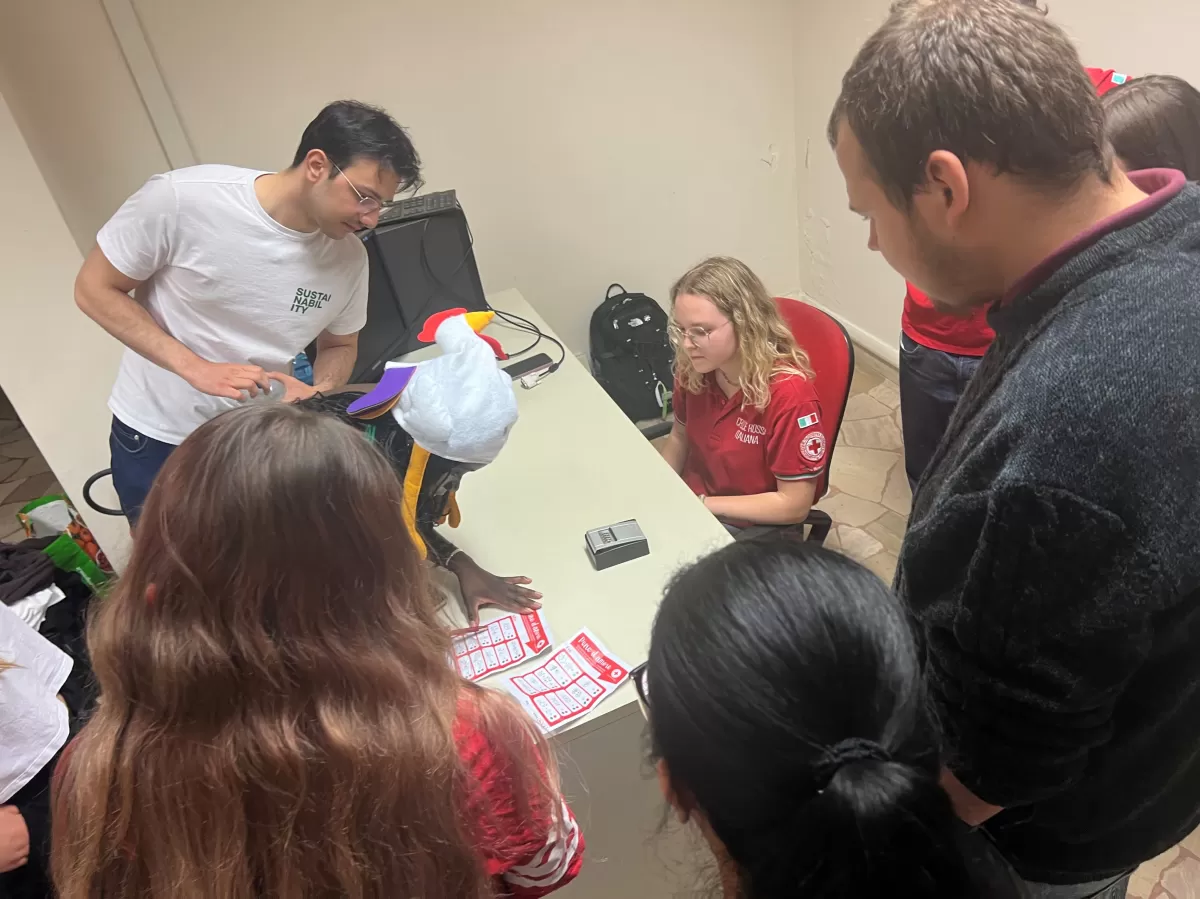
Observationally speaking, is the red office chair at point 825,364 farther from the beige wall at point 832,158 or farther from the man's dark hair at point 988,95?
the beige wall at point 832,158

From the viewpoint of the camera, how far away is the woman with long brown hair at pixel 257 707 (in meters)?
0.69

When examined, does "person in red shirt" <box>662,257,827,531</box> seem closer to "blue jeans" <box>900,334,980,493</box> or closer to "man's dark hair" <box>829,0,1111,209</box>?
"blue jeans" <box>900,334,980,493</box>

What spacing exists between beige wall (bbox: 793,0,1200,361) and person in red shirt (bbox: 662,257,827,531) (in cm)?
123

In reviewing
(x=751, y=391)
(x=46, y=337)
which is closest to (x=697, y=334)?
(x=751, y=391)

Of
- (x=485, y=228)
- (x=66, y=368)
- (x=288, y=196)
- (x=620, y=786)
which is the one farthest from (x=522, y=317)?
(x=620, y=786)

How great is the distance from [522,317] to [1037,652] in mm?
1960

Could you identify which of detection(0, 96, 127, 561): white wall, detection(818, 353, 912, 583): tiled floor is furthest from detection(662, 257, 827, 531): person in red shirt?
detection(0, 96, 127, 561): white wall

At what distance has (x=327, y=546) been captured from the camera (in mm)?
720

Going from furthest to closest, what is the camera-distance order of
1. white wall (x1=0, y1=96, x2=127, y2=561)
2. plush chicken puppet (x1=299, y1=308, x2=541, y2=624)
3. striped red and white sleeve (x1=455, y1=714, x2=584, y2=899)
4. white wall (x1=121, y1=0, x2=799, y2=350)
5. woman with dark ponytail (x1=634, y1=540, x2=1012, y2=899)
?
white wall (x1=121, y1=0, x2=799, y2=350)
white wall (x1=0, y1=96, x2=127, y2=561)
plush chicken puppet (x1=299, y1=308, x2=541, y2=624)
striped red and white sleeve (x1=455, y1=714, x2=584, y2=899)
woman with dark ponytail (x1=634, y1=540, x2=1012, y2=899)

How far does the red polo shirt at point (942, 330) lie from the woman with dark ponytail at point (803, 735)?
3.97ft

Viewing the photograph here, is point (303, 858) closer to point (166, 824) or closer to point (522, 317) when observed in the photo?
point (166, 824)

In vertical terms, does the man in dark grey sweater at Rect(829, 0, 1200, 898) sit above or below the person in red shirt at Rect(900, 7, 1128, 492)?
above

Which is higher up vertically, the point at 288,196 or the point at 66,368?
the point at 288,196

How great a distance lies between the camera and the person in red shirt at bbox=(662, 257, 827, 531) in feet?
5.47
